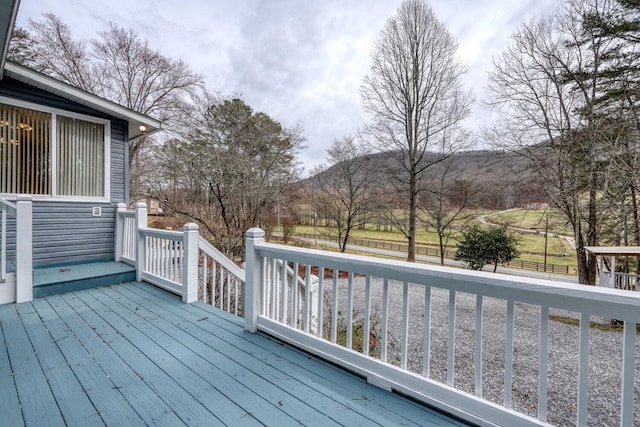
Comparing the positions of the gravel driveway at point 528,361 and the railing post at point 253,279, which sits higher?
the railing post at point 253,279

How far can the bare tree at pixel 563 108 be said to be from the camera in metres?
8.69

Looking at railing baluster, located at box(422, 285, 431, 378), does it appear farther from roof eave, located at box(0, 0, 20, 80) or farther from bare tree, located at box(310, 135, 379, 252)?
bare tree, located at box(310, 135, 379, 252)

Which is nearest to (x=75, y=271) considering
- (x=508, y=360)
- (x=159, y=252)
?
(x=159, y=252)

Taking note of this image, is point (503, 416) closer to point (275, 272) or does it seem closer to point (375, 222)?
point (275, 272)

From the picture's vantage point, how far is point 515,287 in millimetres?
1402

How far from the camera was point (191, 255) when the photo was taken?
3502 millimetres

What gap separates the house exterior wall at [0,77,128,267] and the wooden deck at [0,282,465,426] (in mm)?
2104

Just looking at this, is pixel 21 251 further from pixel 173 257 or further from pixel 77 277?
pixel 173 257

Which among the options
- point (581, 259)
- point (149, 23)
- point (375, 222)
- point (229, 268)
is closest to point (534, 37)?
point (581, 259)

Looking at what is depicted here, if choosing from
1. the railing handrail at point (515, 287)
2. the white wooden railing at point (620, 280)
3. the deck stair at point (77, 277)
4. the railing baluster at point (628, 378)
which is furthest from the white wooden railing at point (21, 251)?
the white wooden railing at point (620, 280)

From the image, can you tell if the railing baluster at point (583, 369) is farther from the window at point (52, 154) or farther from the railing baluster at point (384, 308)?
the window at point (52, 154)

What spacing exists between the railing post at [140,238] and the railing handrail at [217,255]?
126 cm

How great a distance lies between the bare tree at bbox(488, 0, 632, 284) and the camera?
8688 millimetres

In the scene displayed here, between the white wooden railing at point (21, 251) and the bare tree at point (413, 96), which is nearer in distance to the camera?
the white wooden railing at point (21, 251)
